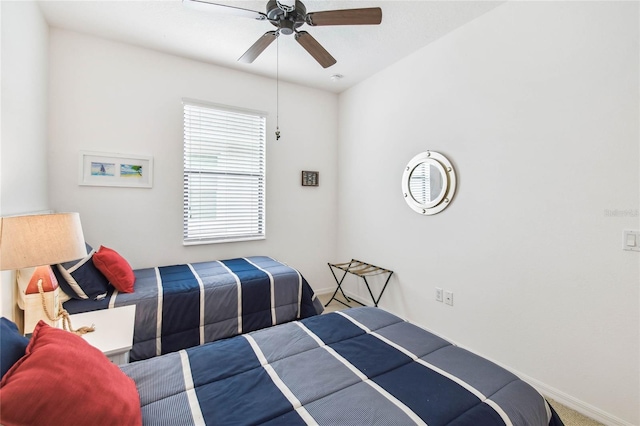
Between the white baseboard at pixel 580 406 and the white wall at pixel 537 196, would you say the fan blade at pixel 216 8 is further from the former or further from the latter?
the white baseboard at pixel 580 406

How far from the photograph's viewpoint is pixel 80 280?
6.70ft

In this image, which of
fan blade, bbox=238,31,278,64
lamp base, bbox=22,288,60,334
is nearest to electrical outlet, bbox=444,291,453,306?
fan blade, bbox=238,31,278,64

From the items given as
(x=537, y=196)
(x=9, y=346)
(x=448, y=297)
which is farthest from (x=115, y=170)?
(x=537, y=196)

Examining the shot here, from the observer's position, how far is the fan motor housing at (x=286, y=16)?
1853 millimetres

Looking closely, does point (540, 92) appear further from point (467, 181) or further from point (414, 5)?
point (414, 5)

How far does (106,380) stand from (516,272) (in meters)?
2.49

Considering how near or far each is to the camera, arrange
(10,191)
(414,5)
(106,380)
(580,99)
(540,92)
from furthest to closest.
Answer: (414,5)
(540,92)
(580,99)
(10,191)
(106,380)

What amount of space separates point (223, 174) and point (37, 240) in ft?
7.23

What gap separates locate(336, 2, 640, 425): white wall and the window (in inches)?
68.3

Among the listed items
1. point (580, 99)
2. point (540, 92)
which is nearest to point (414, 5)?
point (540, 92)

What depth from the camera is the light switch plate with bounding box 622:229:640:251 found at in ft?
5.39

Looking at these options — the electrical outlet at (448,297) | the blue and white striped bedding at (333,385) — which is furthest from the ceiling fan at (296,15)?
the electrical outlet at (448,297)

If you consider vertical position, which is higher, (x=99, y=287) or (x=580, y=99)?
(x=580, y=99)

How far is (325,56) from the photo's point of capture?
230 cm
